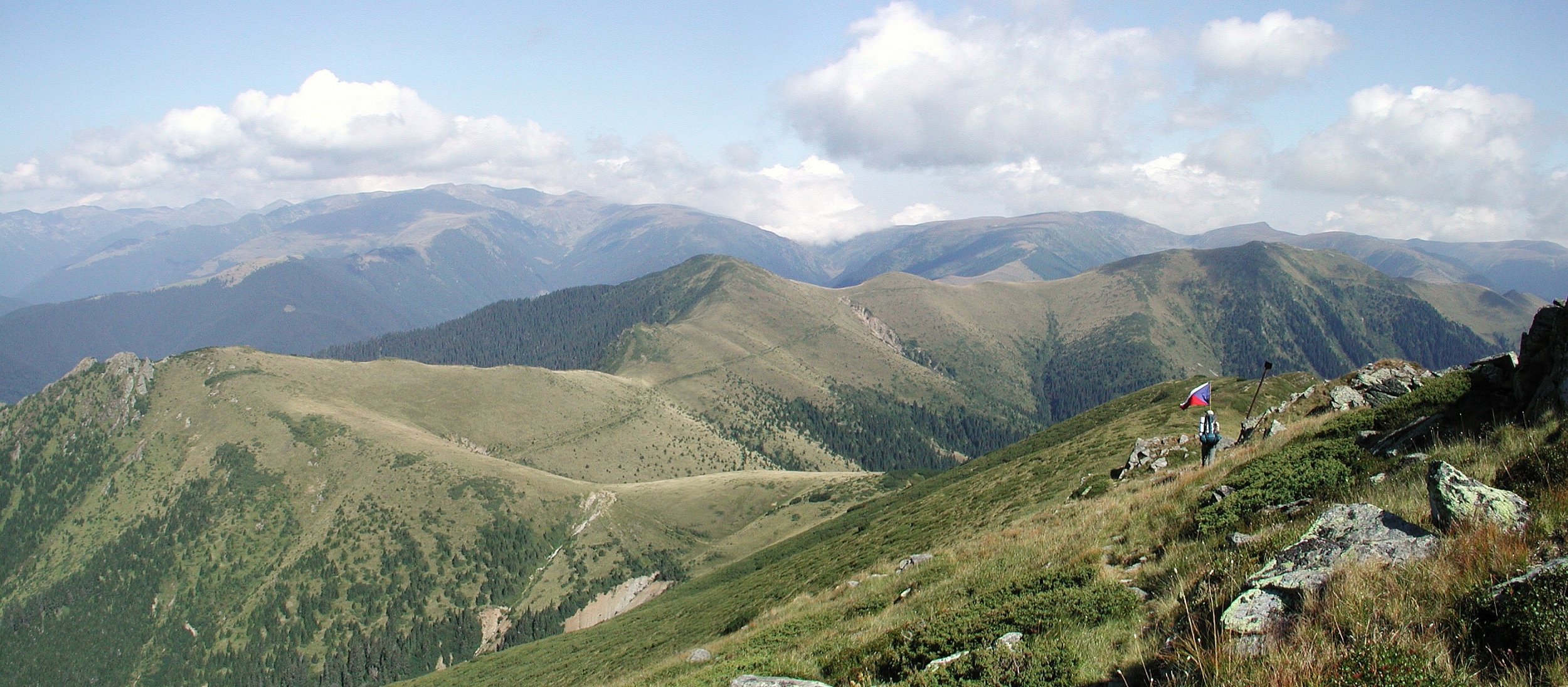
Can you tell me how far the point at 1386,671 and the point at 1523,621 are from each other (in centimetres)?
155

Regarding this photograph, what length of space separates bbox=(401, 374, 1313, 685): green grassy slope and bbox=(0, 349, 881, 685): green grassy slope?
171ft

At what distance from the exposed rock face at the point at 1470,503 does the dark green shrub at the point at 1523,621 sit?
2125mm

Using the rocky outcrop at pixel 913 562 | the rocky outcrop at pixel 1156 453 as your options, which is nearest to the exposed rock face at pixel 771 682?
the rocky outcrop at pixel 913 562

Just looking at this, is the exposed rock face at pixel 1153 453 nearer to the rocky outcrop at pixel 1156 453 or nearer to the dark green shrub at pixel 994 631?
the rocky outcrop at pixel 1156 453

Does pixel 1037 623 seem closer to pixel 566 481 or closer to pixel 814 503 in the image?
pixel 814 503

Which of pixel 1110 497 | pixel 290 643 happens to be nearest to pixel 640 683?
pixel 1110 497

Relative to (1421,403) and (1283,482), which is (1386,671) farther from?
(1421,403)

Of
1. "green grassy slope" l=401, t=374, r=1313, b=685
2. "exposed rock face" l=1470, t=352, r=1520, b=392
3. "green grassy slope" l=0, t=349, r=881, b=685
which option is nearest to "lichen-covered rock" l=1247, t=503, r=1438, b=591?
"green grassy slope" l=401, t=374, r=1313, b=685

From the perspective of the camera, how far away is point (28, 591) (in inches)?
6673

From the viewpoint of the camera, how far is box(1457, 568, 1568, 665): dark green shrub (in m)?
5.84

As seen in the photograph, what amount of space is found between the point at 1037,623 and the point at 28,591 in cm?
25792

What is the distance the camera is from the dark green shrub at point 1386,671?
5.63m

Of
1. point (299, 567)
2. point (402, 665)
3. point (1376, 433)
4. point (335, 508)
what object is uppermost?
point (1376, 433)

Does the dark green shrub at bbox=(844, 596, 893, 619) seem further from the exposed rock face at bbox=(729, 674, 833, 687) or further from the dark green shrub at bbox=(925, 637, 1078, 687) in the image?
the dark green shrub at bbox=(925, 637, 1078, 687)
